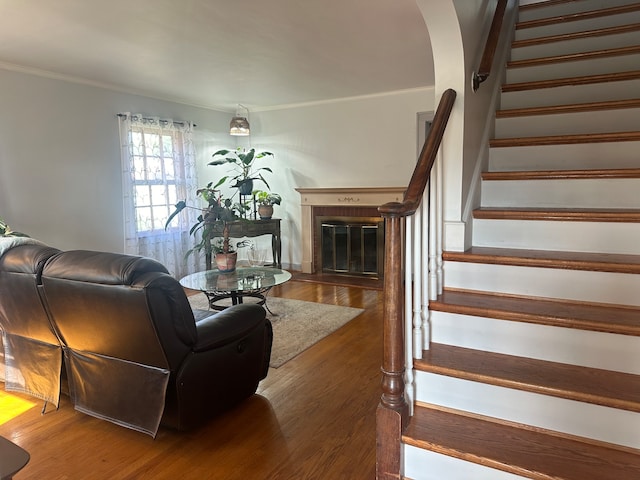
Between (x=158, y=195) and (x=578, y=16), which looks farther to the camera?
(x=158, y=195)

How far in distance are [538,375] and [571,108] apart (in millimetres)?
1726

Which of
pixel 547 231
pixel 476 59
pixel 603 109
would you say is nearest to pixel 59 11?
pixel 476 59

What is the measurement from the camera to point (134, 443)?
2.06 meters

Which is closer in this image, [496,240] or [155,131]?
Result: [496,240]

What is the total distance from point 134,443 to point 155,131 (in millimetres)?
4059

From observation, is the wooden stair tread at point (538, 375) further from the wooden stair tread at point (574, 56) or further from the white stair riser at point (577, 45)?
the white stair riser at point (577, 45)

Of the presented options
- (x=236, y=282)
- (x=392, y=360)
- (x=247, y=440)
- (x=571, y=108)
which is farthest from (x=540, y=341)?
(x=236, y=282)

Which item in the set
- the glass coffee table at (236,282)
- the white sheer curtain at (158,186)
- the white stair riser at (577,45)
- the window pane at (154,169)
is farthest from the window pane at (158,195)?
the white stair riser at (577,45)

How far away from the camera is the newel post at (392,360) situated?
5.25 ft

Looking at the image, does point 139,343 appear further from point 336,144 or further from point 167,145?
point 336,144

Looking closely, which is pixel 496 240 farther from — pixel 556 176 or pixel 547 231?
pixel 556 176

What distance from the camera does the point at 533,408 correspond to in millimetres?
1615

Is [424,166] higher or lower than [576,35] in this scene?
lower

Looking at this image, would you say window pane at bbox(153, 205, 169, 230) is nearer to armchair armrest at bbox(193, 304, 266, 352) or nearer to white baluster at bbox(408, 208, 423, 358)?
armchair armrest at bbox(193, 304, 266, 352)
